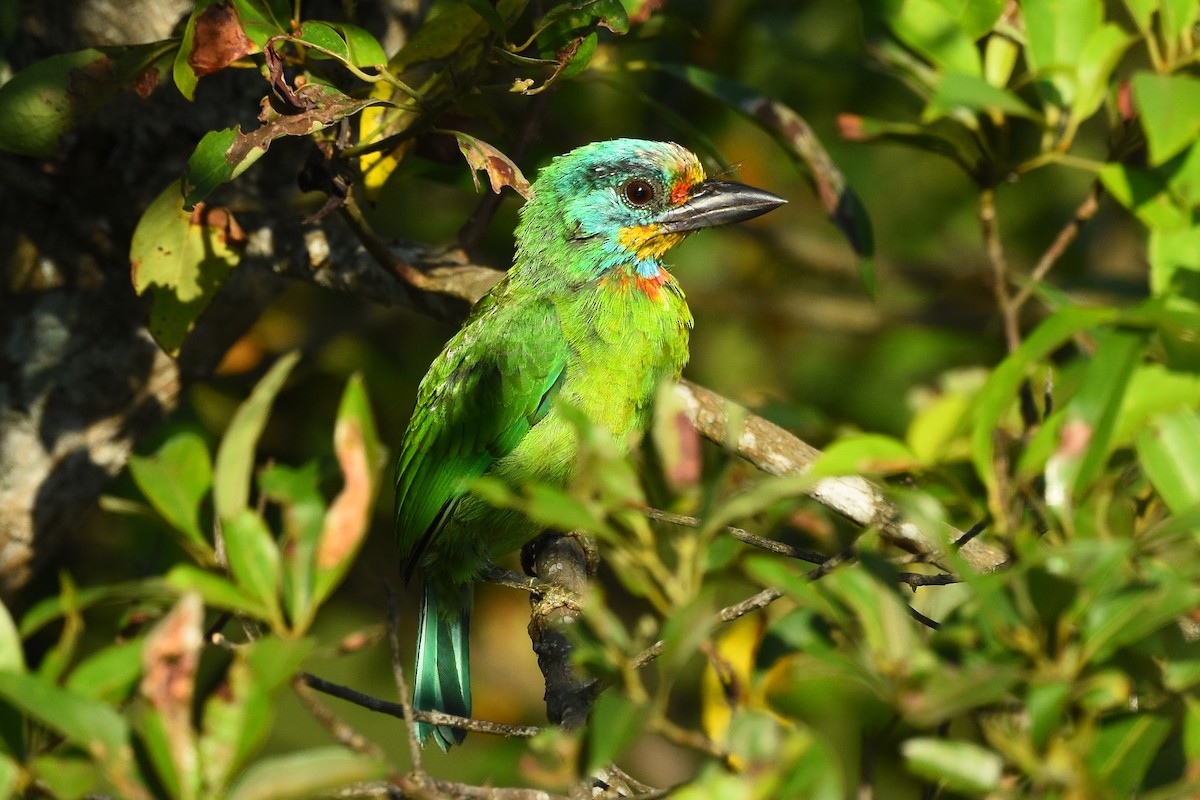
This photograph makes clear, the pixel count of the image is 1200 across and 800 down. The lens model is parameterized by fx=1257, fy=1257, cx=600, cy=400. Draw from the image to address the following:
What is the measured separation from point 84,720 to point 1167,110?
1663mm

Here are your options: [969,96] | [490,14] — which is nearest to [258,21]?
[490,14]

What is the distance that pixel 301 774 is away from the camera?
3.51ft

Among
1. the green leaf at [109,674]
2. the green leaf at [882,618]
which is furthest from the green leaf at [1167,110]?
the green leaf at [109,674]

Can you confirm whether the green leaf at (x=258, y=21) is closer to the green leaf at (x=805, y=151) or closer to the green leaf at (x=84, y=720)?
the green leaf at (x=805, y=151)

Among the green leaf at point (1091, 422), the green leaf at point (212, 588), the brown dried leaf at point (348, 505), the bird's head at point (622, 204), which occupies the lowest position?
the bird's head at point (622, 204)

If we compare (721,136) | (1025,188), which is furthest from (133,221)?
(1025,188)

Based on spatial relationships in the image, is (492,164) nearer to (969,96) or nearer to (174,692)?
(969,96)

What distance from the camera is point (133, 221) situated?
2951mm

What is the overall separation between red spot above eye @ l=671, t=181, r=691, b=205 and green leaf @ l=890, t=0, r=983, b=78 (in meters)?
0.80

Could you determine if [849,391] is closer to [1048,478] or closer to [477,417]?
[477,417]

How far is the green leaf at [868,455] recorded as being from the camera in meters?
1.30

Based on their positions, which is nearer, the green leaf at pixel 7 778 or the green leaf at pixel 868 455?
the green leaf at pixel 7 778

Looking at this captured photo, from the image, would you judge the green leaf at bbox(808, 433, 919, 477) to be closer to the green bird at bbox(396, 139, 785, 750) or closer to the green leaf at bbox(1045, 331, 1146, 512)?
the green leaf at bbox(1045, 331, 1146, 512)

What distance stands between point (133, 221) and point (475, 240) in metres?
0.80
